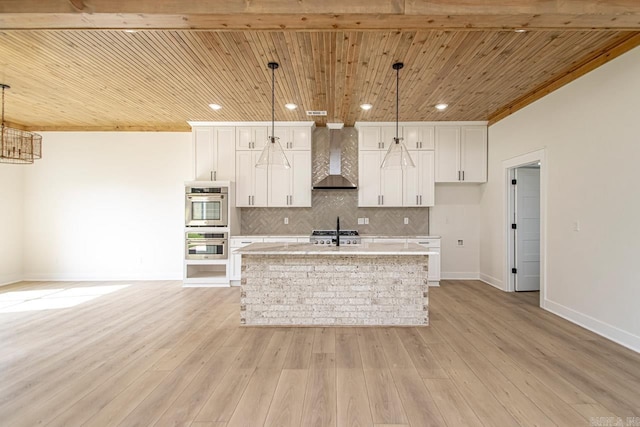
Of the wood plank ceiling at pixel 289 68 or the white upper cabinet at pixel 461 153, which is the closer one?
the wood plank ceiling at pixel 289 68

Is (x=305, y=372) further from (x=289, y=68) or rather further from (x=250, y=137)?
(x=250, y=137)

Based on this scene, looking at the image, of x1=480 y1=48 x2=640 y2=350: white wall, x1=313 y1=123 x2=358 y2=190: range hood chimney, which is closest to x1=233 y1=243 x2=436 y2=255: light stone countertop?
x1=480 y1=48 x2=640 y2=350: white wall

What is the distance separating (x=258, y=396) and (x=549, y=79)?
4.77 m

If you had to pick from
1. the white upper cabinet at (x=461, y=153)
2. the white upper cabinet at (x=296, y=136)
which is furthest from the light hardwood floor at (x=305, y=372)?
the white upper cabinet at (x=296, y=136)

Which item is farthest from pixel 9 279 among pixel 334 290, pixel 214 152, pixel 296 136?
pixel 334 290

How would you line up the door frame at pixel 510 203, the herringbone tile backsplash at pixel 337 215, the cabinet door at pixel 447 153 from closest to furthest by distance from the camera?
the door frame at pixel 510 203 < the cabinet door at pixel 447 153 < the herringbone tile backsplash at pixel 337 215

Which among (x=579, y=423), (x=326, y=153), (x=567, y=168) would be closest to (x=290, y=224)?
(x=326, y=153)

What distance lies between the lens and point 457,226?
19.8 ft

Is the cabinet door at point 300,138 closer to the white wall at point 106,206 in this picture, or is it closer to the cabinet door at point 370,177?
the cabinet door at point 370,177

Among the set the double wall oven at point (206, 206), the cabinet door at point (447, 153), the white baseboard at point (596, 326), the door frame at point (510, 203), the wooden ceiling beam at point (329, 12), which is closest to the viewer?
the wooden ceiling beam at point (329, 12)

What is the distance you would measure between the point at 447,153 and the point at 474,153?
0.49 meters

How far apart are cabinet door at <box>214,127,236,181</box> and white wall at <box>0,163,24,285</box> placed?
3.79 metres

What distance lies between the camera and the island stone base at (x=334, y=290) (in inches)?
138

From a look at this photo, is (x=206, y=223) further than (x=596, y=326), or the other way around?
(x=206, y=223)
